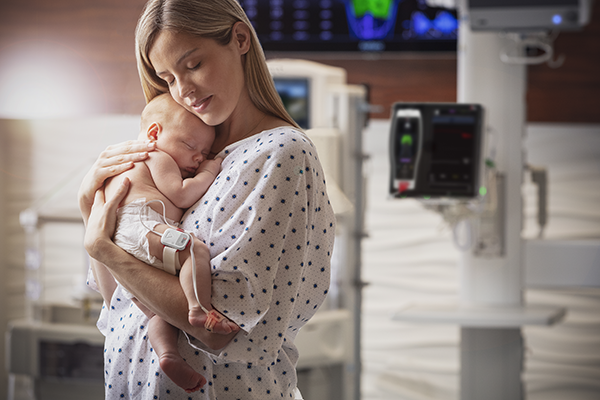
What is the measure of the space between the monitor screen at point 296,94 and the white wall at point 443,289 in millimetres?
743

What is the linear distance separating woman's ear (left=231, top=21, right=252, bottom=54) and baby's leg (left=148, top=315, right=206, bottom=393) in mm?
504

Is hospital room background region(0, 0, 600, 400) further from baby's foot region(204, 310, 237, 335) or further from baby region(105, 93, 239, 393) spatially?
baby's foot region(204, 310, 237, 335)

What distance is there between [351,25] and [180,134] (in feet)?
7.37

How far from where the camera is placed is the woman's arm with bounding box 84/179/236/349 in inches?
38.8

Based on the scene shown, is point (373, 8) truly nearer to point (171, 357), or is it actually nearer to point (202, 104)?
point (202, 104)

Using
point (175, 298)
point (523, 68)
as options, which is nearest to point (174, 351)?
point (175, 298)

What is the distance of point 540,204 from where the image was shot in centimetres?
262

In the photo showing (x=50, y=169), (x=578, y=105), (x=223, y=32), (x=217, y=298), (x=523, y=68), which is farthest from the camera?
(x=50, y=169)

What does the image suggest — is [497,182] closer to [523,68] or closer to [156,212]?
[523,68]

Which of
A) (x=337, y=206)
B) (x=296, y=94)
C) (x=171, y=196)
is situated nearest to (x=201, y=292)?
(x=171, y=196)

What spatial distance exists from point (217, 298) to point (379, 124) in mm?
2632

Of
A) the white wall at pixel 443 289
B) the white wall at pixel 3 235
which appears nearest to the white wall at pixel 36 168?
the white wall at pixel 3 235

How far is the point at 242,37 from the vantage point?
3.67ft

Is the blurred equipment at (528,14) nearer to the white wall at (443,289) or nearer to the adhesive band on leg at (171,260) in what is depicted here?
the white wall at (443,289)
